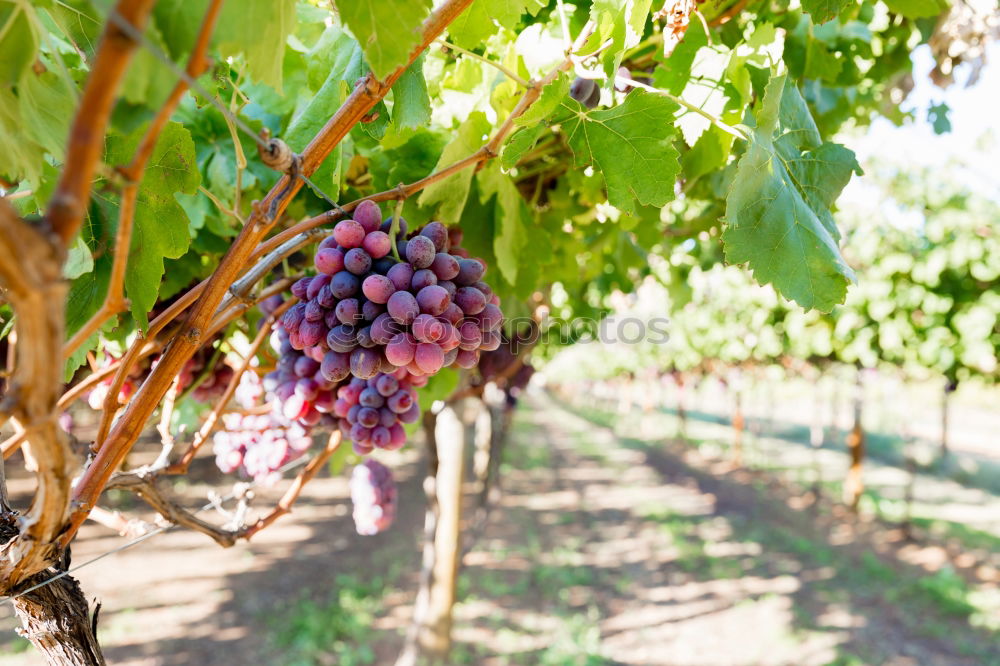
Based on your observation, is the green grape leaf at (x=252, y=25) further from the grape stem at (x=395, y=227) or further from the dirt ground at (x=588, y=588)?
the dirt ground at (x=588, y=588)

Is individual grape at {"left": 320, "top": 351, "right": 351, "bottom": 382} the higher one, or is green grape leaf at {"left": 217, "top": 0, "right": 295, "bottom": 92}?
green grape leaf at {"left": 217, "top": 0, "right": 295, "bottom": 92}

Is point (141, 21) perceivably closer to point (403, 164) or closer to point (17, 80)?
point (17, 80)

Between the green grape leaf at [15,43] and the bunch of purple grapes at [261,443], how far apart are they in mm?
929

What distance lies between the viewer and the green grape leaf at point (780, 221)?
96cm

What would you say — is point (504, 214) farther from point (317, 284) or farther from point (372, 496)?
point (372, 496)

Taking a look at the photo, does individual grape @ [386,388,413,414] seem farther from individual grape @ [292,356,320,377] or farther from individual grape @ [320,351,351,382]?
individual grape @ [320,351,351,382]

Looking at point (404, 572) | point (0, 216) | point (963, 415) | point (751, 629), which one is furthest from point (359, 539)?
point (963, 415)

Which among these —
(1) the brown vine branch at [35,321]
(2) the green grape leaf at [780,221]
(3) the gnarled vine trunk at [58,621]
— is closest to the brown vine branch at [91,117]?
(1) the brown vine branch at [35,321]

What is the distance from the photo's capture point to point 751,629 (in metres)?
5.90

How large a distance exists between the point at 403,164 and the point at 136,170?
809mm

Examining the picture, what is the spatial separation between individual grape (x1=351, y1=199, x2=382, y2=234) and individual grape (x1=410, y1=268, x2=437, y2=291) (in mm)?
110

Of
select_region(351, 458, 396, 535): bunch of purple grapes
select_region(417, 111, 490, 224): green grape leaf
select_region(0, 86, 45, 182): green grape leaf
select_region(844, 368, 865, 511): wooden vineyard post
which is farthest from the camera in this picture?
select_region(844, 368, 865, 511): wooden vineyard post

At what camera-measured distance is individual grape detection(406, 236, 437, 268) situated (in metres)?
0.92

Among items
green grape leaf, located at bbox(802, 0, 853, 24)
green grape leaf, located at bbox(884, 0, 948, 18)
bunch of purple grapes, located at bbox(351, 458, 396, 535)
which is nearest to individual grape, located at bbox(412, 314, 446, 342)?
green grape leaf, located at bbox(802, 0, 853, 24)
